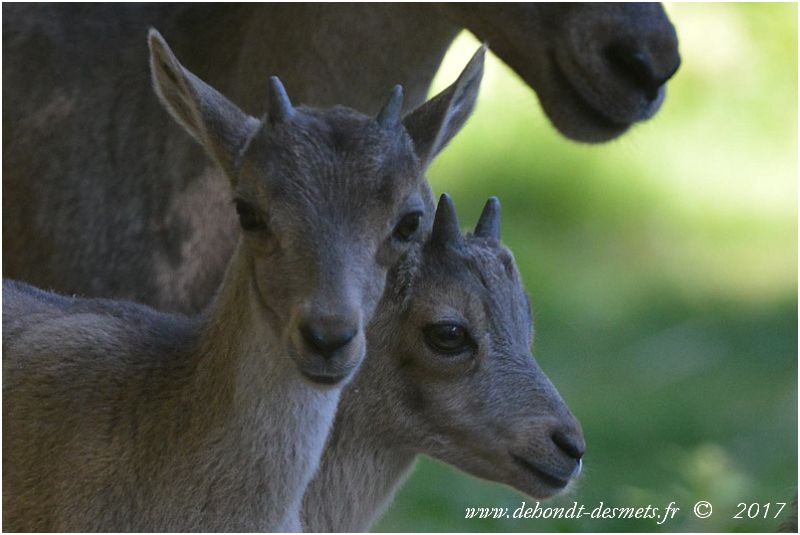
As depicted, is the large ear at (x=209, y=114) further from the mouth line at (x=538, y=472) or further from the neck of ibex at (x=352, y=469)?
the mouth line at (x=538, y=472)

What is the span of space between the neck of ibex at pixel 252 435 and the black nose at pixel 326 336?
0.33 meters

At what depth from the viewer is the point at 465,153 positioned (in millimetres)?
10336

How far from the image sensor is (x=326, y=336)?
386 cm

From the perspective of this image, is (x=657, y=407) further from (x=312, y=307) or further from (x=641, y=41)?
(x=312, y=307)

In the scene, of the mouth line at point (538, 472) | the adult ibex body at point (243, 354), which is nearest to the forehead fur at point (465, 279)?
the adult ibex body at point (243, 354)

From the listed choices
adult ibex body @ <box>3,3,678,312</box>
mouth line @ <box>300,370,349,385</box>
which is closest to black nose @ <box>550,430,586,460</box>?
mouth line @ <box>300,370,349,385</box>

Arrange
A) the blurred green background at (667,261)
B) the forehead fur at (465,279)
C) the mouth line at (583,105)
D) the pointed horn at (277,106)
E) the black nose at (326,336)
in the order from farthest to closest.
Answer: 1. the blurred green background at (667,261)
2. the mouth line at (583,105)
3. the forehead fur at (465,279)
4. the pointed horn at (277,106)
5. the black nose at (326,336)

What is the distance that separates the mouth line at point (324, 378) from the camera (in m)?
3.97

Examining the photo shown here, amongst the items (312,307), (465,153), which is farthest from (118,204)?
(465,153)

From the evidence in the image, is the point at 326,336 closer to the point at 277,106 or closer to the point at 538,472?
the point at 277,106

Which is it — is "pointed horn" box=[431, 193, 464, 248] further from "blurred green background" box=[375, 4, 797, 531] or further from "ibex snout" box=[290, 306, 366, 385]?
"blurred green background" box=[375, 4, 797, 531]

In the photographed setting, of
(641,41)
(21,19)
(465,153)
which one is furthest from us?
(465,153)

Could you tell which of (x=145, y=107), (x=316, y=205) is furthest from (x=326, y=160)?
(x=145, y=107)

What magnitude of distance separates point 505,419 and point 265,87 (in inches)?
67.2
